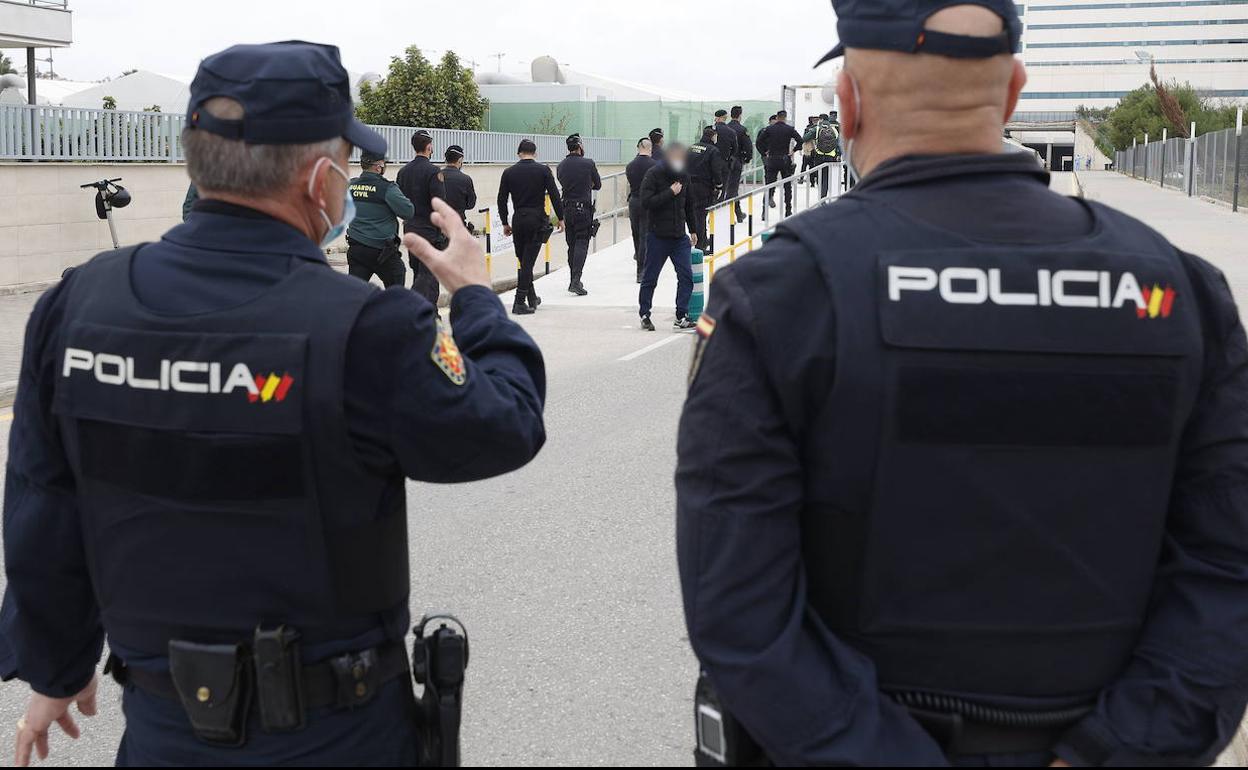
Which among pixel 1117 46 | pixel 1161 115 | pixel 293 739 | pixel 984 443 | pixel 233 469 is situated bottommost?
pixel 293 739

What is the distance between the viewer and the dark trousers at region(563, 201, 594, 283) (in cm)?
1725

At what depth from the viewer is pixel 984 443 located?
1.68 m

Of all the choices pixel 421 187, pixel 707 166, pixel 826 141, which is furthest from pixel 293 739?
pixel 826 141

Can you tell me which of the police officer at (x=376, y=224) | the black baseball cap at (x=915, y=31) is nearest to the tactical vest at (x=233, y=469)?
the black baseball cap at (x=915, y=31)

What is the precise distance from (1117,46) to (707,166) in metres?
128

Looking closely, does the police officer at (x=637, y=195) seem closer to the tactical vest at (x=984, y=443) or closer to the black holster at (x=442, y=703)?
the black holster at (x=442, y=703)

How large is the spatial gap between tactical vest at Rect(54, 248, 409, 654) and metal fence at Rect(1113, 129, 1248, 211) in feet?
93.0

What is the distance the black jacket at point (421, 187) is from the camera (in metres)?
13.2

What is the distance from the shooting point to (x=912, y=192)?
177cm

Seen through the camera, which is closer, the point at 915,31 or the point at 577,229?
the point at 915,31

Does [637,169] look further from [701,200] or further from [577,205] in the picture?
[577,205]

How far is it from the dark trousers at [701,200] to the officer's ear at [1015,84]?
16.9 metres

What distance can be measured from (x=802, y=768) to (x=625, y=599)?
3.38 metres

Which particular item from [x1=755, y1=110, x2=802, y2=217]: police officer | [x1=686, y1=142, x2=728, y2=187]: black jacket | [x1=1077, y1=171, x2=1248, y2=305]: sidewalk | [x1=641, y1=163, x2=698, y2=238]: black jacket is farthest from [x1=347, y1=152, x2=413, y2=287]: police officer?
[x1=755, y1=110, x2=802, y2=217]: police officer
